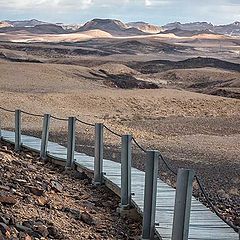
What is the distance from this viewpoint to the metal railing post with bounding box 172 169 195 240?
18.6ft

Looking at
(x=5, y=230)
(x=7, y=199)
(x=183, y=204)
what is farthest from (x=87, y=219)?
(x=183, y=204)

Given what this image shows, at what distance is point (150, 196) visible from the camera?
6.81 m

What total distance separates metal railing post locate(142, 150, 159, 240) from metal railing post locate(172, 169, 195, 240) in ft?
3.44

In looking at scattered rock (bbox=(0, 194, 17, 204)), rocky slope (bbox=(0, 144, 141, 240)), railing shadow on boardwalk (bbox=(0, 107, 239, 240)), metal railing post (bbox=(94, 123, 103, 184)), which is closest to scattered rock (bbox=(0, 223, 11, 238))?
rocky slope (bbox=(0, 144, 141, 240))

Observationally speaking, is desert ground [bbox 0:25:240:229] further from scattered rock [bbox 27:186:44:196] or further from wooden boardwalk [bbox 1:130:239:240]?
scattered rock [bbox 27:186:44:196]

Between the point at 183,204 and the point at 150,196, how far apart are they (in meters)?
1.13

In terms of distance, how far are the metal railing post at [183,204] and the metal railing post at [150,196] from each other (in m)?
1.05

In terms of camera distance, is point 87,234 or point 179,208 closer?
Result: point 179,208

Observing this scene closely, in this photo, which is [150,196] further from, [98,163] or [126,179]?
[98,163]

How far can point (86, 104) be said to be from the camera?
28.2 meters

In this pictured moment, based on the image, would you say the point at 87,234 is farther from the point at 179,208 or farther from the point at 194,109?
the point at 194,109

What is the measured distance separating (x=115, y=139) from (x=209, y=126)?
7959 mm

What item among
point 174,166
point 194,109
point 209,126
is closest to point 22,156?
point 174,166

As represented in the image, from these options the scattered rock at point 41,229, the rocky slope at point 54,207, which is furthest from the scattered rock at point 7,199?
the scattered rock at point 41,229
